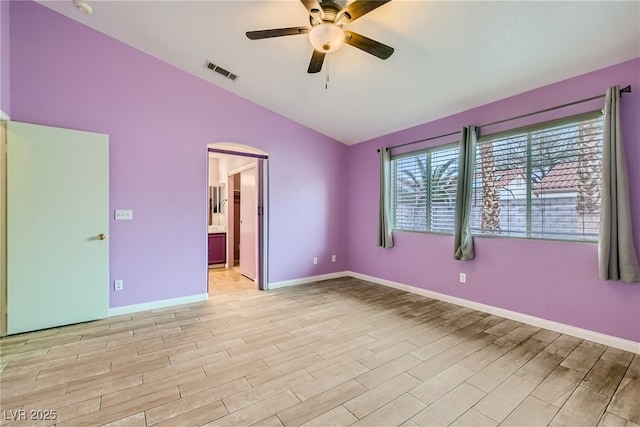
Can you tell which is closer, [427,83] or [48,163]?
[48,163]

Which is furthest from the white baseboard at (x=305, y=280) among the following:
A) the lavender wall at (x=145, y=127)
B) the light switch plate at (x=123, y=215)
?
the light switch plate at (x=123, y=215)

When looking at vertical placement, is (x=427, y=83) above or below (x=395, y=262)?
above

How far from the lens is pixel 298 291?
14.3ft

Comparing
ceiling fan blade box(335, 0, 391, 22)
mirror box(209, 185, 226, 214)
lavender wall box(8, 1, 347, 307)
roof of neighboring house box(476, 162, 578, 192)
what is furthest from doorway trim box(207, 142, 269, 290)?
roof of neighboring house box(476, 162, 578, 192)

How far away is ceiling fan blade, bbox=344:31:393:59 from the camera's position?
2243 mm

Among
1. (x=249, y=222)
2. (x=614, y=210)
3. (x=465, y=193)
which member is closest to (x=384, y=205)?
(x=465, y=193)

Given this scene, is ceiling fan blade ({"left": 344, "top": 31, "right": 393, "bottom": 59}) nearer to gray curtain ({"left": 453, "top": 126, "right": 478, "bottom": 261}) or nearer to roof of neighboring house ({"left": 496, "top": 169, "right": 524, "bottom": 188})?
gray curtain ({"left": 453, "top": 126, "right": 478, "bottom": 261})

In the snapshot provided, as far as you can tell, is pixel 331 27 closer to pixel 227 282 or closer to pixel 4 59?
pixel 4 59

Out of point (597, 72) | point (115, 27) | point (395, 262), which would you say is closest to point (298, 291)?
point (395, 262)

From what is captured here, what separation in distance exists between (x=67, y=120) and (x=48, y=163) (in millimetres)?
550

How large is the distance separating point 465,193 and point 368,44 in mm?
2241

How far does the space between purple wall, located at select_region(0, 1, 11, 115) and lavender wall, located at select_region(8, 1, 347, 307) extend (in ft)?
0.19

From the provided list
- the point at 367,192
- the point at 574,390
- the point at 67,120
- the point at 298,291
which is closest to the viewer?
the point at 574,390

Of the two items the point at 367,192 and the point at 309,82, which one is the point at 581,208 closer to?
the point at 367,192
